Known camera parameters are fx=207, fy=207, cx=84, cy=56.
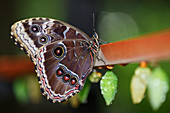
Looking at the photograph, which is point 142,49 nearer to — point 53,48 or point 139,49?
point 139,49

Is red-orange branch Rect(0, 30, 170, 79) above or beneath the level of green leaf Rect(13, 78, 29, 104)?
above

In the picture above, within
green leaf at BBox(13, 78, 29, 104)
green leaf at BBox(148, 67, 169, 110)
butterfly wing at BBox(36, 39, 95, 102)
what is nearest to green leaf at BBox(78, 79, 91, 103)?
butterfly wing at BBox(36, 39, 95, 102)

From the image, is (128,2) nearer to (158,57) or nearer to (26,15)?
(26,15)

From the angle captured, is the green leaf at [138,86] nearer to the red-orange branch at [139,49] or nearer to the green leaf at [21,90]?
the red-orange branch at [139,49]

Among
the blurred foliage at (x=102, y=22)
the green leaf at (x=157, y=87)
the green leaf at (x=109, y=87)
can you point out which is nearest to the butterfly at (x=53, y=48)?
the green leaf at (x=109, y=87)

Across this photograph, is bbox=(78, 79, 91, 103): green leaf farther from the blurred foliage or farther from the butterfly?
the blurred foliage

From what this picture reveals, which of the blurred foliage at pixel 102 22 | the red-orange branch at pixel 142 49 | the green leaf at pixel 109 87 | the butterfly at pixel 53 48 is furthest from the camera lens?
the blurred foliage at pixel 102 22

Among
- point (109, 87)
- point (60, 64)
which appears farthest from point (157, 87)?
point (60, 64)
